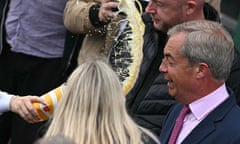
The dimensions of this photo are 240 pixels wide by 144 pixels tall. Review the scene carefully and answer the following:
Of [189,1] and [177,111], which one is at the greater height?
[189,1]

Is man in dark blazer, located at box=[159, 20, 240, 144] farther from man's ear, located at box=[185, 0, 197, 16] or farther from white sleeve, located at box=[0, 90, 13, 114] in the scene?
white sleeve, located at box=[0, 90, 13, 114]

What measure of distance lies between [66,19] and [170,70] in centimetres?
139

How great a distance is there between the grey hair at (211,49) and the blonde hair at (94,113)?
56cm

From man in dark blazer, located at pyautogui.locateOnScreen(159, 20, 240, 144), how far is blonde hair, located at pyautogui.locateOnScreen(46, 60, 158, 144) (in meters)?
0.53

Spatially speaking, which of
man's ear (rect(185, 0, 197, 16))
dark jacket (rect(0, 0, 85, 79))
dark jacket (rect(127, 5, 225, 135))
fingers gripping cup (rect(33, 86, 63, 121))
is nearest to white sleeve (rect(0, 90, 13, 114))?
fingers gripping cup (rect(33, 86, 63, 121))

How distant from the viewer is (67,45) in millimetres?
5395

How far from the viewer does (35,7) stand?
5.37 meters

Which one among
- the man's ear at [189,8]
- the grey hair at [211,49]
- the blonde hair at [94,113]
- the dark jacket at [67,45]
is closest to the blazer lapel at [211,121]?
the grey hair at [211,49]

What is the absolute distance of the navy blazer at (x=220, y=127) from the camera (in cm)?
362

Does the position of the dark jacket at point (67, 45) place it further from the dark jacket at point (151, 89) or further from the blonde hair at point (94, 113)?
the blonde hair at point (94, 113)

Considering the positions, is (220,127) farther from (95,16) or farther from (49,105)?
(95,16)

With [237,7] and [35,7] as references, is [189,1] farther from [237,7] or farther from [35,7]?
[237,7]

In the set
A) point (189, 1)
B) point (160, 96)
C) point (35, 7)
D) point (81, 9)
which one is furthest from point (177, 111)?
point (35, 7)

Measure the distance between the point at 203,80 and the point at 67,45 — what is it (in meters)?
Answer: 1.89
